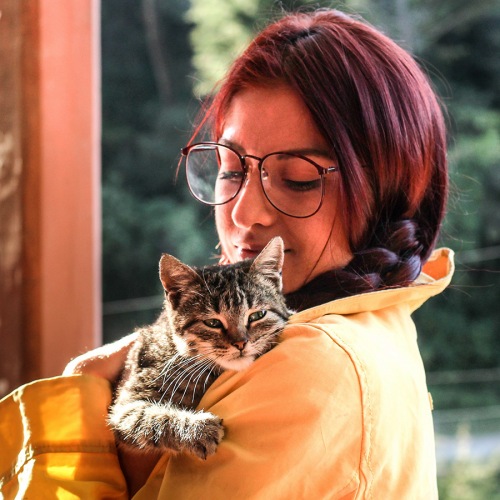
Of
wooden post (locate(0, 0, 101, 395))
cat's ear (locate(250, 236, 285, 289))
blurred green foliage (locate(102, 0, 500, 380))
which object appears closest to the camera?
cat's ear (locate(250, 236, 285, 289))

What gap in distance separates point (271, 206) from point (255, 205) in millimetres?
28

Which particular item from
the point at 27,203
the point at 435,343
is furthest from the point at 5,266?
the point at 435,343

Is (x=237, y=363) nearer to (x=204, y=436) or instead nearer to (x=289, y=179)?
(x=204, y=436)

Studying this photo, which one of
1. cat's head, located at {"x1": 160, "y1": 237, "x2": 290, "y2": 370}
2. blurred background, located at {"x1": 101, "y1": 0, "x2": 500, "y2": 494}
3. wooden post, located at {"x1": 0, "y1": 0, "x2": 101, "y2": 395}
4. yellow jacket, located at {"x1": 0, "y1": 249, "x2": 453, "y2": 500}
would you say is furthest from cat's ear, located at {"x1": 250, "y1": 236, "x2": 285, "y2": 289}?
blurred background, located at {"x1": 101, "y1": 0, "x2": 500, "y2": 494}

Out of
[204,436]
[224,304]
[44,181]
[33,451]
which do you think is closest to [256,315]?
[224,304]

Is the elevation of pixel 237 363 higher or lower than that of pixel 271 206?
lower

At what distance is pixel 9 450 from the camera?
1.11 metres

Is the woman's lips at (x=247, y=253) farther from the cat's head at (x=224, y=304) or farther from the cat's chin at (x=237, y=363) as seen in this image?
the cat's chin at (x=237, y=363)

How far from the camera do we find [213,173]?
60.6 inches

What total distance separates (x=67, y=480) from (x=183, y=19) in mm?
1698

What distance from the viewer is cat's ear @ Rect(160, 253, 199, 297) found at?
3.96ft

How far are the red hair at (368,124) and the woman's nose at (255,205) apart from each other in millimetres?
127

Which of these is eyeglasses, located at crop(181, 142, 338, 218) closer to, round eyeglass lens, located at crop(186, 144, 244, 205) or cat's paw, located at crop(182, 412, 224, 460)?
round eyeglass lens, located at crop(186, 144, 244, 205)

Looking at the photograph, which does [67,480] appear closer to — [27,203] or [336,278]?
[336,278]
